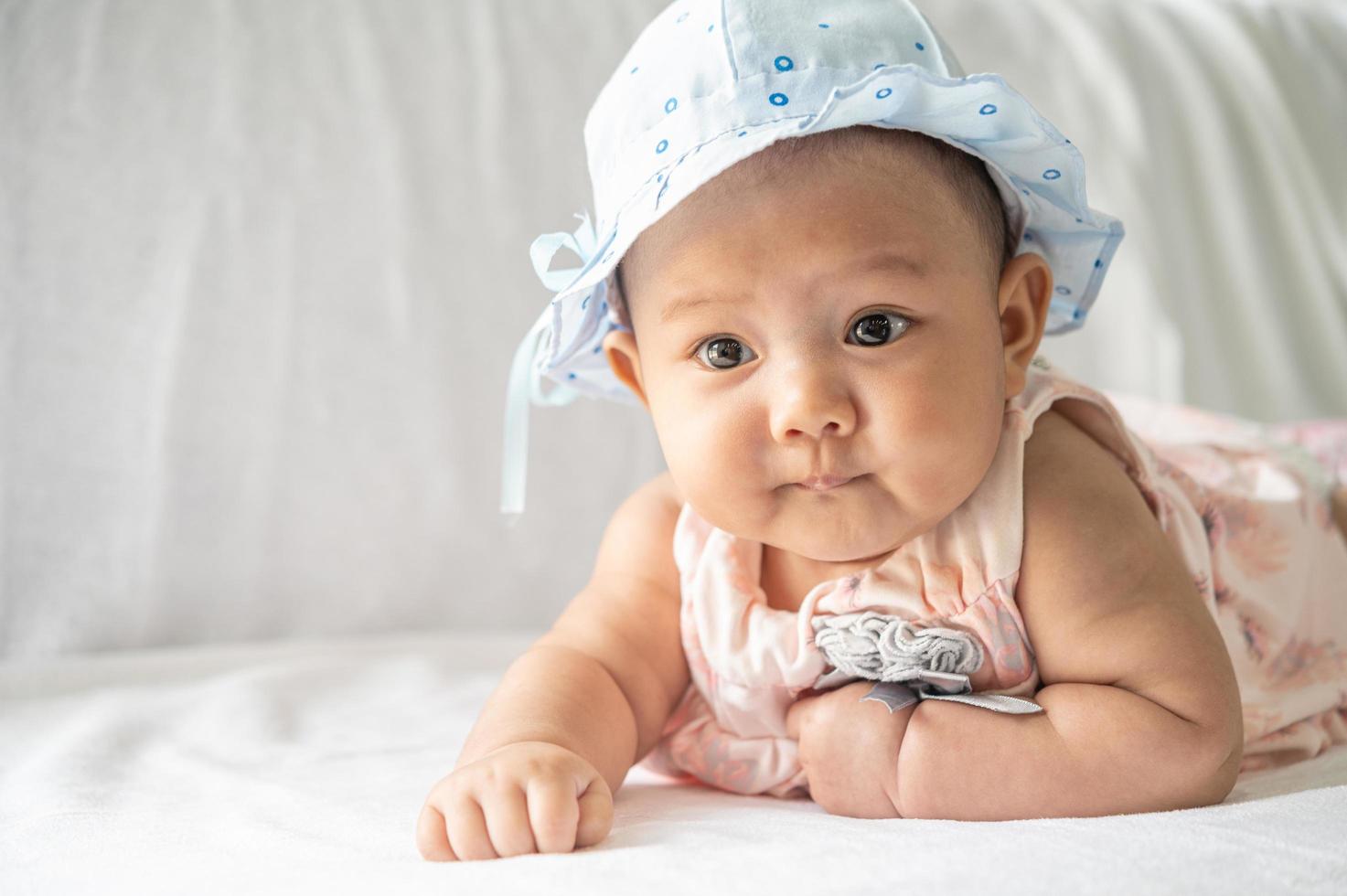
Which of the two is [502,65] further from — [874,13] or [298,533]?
[874,13]

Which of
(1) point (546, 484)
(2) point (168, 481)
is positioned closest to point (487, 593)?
(1) point (546, 484)

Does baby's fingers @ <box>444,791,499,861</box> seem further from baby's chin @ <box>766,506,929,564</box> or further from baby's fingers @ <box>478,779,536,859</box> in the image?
baby's chin @ <box>766,506,929,564</box>

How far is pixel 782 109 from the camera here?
0.84m

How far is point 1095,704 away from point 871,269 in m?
0.33

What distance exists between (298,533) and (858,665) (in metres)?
0.83

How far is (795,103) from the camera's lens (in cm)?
84

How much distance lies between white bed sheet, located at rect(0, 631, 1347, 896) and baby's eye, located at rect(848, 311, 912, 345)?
32 centimetres

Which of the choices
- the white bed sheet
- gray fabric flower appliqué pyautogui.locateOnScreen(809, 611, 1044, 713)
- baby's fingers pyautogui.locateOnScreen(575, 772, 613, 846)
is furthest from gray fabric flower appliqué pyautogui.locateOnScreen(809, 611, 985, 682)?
baby's fingers pyautogui.locateOnScreen(575, 772, 613, 846)

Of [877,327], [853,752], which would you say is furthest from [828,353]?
[853,752]

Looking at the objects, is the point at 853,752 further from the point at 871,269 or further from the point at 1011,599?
the point at 871,269

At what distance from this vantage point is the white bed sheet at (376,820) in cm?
63

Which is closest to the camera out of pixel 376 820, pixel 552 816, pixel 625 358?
pixel 552 816

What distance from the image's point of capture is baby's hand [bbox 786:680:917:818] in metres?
0.86

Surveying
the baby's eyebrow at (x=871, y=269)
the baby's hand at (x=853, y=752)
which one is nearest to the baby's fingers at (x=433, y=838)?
the baby's hand at (x=853, y=752)
